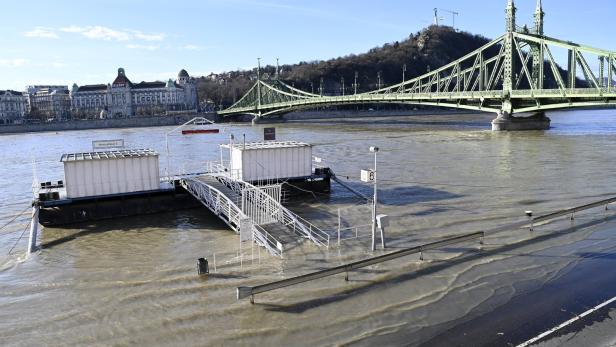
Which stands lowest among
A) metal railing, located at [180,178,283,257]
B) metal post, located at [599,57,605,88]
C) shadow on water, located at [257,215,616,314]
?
shadow on water, located at [257,215,616,314]

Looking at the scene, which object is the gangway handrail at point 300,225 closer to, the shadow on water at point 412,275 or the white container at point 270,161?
the white container at point 270,161

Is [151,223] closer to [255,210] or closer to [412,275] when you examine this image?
[255,210]

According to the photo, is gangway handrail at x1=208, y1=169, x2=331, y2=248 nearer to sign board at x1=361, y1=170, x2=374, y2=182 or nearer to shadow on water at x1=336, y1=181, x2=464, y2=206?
sign board at x1=361, y1=170, x2=374, y2=182

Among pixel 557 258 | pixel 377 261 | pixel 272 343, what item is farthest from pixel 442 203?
pixel 272 343

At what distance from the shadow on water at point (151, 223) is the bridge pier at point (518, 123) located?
196ft

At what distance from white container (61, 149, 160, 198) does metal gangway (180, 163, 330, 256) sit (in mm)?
1831

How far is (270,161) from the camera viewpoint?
28.1 m

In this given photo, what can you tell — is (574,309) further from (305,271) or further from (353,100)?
(353,100)

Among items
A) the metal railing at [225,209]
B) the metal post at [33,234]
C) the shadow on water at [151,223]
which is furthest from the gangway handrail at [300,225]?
the metal post at [33,234]

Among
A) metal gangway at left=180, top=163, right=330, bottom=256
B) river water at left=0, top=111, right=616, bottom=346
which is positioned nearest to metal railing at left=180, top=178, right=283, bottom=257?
metal gangway at left=180, top=163, right=330, bottom=256

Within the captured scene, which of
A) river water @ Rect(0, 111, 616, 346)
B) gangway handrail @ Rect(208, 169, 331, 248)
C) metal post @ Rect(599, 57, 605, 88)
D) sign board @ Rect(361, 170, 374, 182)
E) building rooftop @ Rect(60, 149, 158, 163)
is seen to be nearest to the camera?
river water @ Rect(0, 111, 616, 346)

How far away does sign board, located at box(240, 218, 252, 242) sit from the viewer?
1739cm

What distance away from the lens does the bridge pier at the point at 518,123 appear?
7494 cm

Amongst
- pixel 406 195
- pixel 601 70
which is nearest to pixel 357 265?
pixel 406 195
